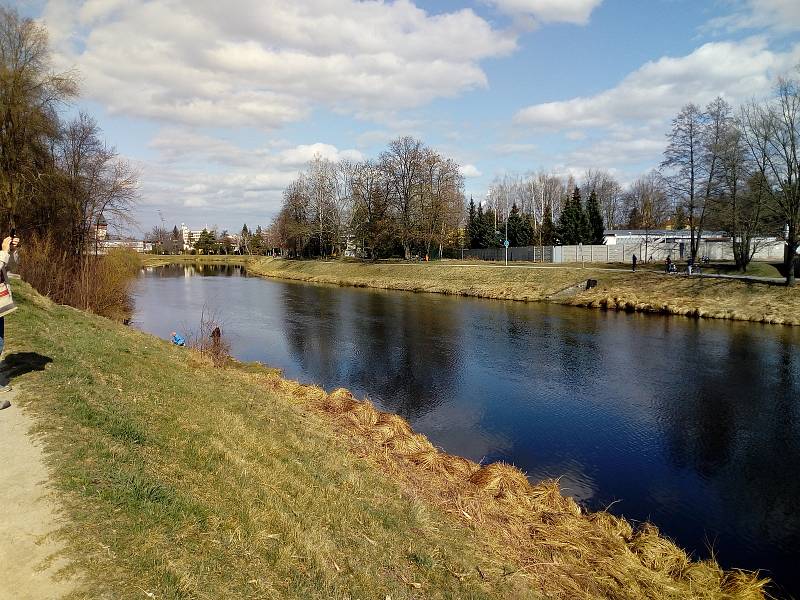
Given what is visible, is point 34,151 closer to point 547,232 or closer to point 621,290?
point 621,290

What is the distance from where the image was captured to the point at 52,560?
13.6ft

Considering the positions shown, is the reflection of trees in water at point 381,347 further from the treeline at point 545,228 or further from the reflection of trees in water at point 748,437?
the treeline at point 545,228

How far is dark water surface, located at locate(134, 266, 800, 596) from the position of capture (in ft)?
33.3

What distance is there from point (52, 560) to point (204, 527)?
1378mm

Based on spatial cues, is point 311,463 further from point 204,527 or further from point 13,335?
point 13,335

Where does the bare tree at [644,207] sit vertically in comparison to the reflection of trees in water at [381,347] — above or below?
above

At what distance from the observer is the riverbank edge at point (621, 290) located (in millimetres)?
30422

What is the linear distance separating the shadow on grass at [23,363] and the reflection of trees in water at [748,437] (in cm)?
1292

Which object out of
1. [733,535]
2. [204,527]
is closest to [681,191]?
[733,535]

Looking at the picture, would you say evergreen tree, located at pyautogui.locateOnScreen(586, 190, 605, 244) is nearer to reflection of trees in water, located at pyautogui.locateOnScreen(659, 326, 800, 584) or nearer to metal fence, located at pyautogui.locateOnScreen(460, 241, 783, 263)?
metal fence, located at pyautogui.locateOnScreen(460, 241, 783, 263)

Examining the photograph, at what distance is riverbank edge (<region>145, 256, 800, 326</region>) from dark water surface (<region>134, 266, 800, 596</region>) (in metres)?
2.28


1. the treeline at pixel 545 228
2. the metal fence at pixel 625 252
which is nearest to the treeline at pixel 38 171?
the metal fence at pixel 625 252

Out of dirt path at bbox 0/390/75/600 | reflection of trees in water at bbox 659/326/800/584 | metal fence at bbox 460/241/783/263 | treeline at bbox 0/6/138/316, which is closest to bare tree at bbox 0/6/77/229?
treeline at bbox 0/6/138/316

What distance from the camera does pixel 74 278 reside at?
2339 cm
